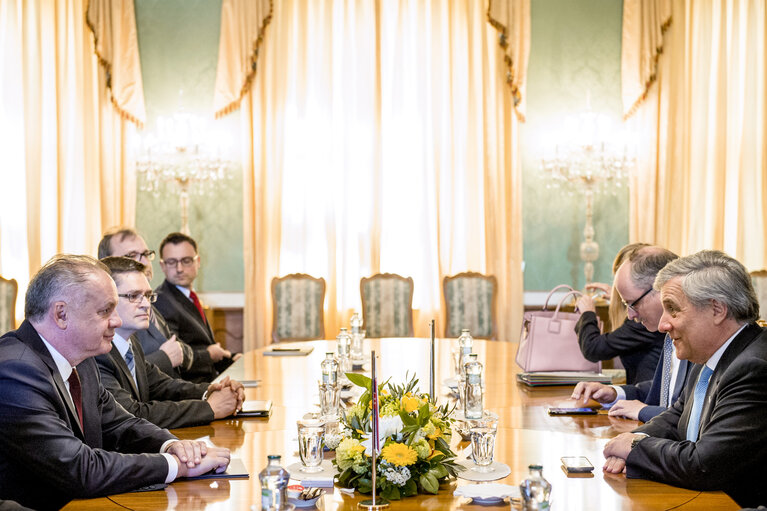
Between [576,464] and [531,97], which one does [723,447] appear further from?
[531,97]

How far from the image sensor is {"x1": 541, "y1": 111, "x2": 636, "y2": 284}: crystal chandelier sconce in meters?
6.80

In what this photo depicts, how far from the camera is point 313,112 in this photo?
23.6 feet

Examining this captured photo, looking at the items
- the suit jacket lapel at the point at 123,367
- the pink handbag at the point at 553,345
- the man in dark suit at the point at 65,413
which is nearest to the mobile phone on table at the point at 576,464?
the man in dark suit at the point at 65,413

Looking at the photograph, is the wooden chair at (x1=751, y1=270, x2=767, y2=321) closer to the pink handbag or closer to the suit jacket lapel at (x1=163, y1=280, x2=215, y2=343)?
the pink handbag

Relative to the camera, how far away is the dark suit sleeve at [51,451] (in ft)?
6.75

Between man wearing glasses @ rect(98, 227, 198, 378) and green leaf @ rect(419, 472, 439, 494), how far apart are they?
224 cm

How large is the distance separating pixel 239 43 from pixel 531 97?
255 cm

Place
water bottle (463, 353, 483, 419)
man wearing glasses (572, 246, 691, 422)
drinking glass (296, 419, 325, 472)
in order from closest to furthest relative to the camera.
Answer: drinking glass (296, 419, 325, 472) → water bottle (463, 353, 483, 419) → man wearing glasses (572, 246, 691, 422)

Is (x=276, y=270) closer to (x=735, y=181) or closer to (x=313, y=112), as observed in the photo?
(x=313, y=112)

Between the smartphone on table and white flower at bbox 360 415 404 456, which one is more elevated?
white flower at bbox 360 415 404 456

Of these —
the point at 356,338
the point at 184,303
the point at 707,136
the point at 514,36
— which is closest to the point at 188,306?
the point at 184,303

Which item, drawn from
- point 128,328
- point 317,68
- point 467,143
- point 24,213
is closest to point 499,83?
point 467,143

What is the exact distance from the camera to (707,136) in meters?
6.81

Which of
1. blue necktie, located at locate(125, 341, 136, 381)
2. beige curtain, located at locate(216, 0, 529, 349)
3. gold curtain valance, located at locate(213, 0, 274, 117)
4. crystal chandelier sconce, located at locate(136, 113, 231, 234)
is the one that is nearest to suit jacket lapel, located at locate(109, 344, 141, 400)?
blue necktie, located at locate(125, 341, 136, 381)
